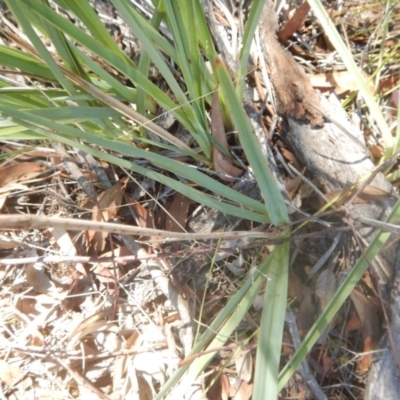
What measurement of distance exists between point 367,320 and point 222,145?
0.45 metres

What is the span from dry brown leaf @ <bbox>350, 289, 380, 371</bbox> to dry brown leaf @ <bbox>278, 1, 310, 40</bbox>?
59cm

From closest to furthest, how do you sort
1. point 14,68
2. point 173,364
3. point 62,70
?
point 62,70
point 14,68
point 173,364

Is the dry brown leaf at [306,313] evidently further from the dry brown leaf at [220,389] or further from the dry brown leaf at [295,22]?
the dry brown leaf at [295,22]

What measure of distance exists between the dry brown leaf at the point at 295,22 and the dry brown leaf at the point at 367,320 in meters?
0.59

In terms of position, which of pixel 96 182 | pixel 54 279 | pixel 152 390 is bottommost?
pixel 152 390

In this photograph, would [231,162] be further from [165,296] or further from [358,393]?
[358,393]

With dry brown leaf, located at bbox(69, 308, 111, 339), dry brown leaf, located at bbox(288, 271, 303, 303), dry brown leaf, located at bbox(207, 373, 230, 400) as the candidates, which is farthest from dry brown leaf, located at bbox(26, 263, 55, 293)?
dry brown leaf, located at bbox(288, 271, 303, 303)

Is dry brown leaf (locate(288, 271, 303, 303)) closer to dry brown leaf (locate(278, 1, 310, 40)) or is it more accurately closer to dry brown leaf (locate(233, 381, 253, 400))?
dry brown leaf (locate(233, 381, 253, 400))

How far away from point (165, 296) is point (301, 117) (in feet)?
1.61

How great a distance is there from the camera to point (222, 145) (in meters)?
0.84

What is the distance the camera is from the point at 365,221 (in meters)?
0.75

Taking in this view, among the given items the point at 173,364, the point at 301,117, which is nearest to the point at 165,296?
the point at 173,364

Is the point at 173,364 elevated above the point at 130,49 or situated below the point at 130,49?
below

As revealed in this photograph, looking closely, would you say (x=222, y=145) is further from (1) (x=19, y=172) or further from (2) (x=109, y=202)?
(1) (x=19, y=172)
